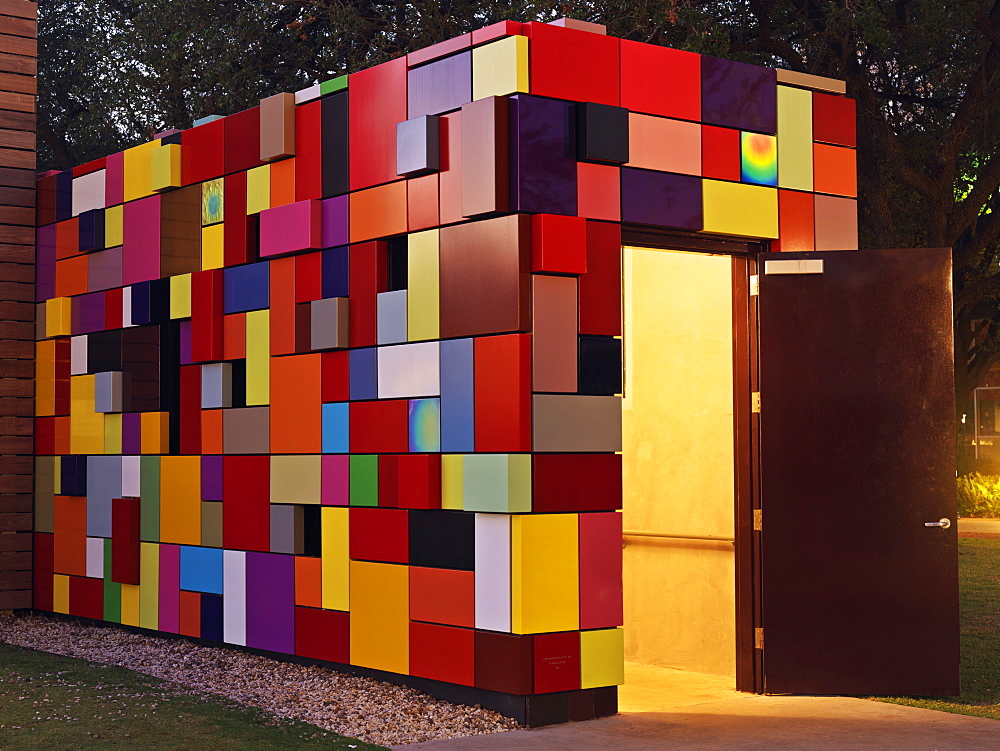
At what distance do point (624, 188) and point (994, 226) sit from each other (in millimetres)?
9841

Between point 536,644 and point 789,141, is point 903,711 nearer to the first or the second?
point 536,644

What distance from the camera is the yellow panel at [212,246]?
29.2 feet

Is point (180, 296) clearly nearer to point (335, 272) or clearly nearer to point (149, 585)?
point (335, 272)

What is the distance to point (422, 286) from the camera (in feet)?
23.9

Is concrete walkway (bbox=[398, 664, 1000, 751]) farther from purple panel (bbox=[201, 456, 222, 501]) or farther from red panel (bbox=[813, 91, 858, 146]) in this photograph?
red panel (bbox=[813, 91, 858, 146])

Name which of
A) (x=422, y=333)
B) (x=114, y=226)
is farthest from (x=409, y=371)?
(x=114, y=226)

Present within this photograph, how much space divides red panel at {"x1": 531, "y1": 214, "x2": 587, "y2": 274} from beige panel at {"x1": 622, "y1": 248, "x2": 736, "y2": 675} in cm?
174

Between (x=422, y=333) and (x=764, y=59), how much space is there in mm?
8761

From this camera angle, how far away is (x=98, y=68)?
59.3 ft

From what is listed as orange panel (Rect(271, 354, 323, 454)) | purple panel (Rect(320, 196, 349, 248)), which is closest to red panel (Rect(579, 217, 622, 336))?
purple panel (Rect(320, 196, 349, 248))

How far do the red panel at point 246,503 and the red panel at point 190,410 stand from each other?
1.45 feet

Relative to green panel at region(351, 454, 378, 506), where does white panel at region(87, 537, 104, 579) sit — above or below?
below

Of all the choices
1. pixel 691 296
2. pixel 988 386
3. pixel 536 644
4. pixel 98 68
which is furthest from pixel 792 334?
pixel 988 386

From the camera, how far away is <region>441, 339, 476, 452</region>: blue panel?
22.6 ft
